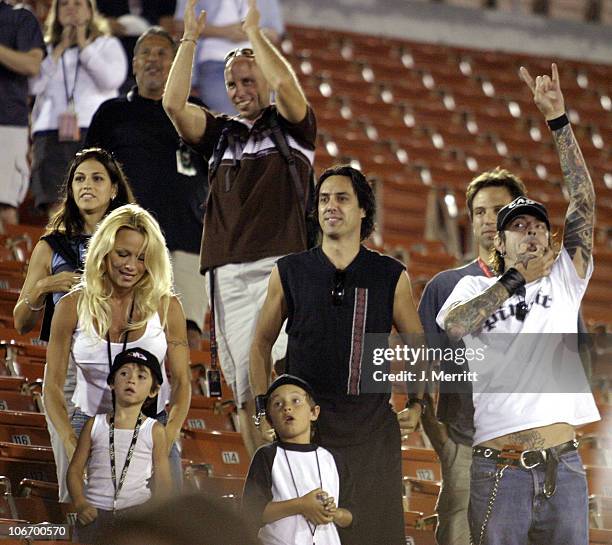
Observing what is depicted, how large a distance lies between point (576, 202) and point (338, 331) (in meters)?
0.76

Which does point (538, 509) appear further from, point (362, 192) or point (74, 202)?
point (74, 202)

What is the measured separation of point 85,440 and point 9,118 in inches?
117

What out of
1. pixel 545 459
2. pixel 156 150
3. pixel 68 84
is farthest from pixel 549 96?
pixel 68 84

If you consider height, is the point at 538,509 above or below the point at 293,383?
below

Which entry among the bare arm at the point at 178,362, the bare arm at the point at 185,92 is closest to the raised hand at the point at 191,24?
the bare arm at the point at 185,92

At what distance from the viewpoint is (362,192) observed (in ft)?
12.4

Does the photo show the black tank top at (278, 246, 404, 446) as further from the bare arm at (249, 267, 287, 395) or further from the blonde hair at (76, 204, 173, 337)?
the blonde hair at (76, 204, 173, 337)

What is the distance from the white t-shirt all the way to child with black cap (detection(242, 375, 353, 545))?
420mm

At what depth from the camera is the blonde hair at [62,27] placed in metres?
6.07

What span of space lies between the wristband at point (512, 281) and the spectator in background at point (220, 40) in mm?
2761

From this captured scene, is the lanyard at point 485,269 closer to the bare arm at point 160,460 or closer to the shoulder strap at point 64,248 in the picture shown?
the bare arm at point 160,460

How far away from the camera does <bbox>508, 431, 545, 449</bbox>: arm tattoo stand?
3340 millimetres

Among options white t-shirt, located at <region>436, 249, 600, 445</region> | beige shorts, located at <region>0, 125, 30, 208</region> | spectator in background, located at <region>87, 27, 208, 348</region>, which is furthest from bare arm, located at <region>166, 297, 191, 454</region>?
beige shorts, located at <region>0, 125, 30, 208</region>

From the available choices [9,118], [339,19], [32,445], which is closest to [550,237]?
[32,445]
